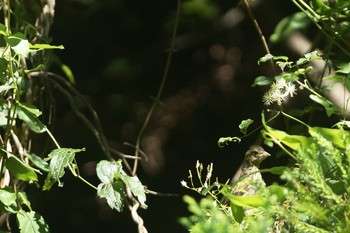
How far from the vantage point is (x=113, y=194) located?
1683mm

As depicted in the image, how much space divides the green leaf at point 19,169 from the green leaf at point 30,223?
0.09 meters

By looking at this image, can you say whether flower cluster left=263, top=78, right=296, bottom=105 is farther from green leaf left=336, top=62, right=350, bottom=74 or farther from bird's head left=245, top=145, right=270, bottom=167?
bird's head left=245, top=145, right=270, bottom=167

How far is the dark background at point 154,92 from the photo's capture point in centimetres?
339

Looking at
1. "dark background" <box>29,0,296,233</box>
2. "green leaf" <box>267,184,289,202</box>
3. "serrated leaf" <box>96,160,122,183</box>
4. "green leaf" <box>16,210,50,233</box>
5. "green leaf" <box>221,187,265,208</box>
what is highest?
"green leaf" <box>267,184,289,202</box>

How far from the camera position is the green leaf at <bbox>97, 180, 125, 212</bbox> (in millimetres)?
1665

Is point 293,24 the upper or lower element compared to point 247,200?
lower

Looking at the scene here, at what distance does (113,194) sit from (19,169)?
8.4 inches

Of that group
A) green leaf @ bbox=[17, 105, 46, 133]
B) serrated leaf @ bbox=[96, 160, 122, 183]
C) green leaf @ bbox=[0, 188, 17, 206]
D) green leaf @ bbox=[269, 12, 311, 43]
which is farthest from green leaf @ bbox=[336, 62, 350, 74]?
green leaf @ bbox=[0, 188, 17, 206]

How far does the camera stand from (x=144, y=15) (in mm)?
3467

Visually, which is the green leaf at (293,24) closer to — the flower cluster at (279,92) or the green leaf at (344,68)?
the green leaf at (344,68)

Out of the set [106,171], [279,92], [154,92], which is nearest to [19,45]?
[106,171]

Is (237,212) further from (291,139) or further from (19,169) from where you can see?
(19,169)

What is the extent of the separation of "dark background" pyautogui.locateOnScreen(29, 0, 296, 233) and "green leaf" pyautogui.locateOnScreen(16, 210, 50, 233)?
60.0 inches

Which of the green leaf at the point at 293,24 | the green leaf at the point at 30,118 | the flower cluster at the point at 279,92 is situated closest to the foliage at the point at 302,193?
the flower cluster at the point at 279,92
